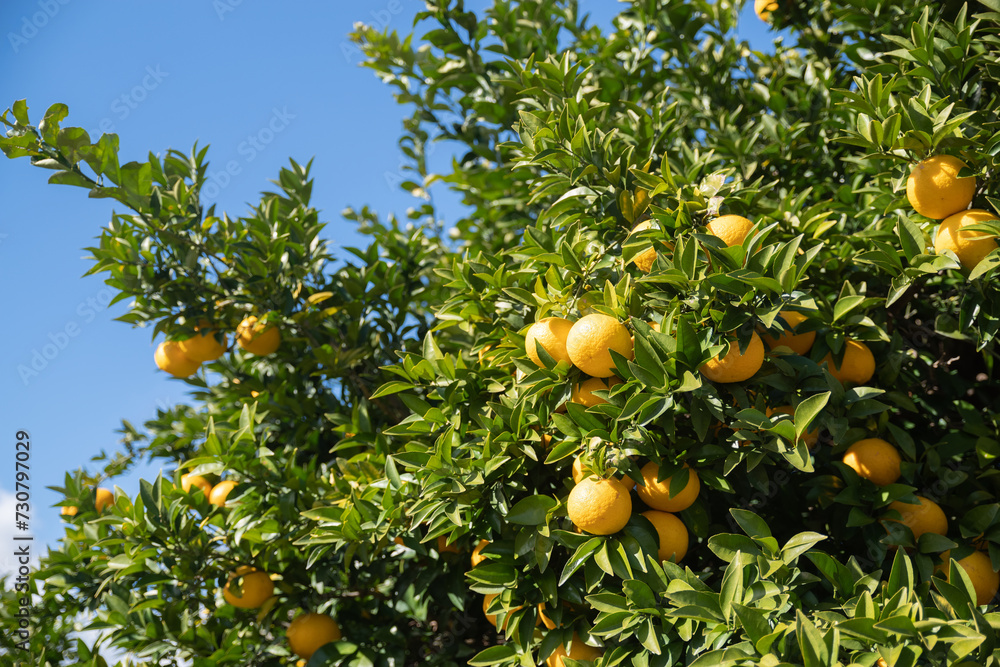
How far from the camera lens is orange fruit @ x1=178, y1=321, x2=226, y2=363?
2.75 metres

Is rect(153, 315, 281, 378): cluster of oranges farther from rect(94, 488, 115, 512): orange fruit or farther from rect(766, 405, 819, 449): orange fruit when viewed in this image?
rect(766, 405, 819, 449): orange fruit

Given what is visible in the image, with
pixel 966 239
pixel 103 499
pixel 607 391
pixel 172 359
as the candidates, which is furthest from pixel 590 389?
pixel 103 499

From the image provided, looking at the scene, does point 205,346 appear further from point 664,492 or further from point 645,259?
point 664,492

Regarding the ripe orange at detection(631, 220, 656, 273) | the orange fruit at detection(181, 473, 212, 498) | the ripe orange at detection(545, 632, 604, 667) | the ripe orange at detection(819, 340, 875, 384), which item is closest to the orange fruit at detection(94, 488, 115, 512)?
the orange fruit at detection(181, 473, 212, 498)

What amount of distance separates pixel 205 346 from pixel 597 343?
1860 mm

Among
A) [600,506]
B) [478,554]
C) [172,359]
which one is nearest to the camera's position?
[600,506]

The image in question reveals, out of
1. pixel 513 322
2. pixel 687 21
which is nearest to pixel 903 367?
pixel 513 322

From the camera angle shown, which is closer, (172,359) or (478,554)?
(478,554)

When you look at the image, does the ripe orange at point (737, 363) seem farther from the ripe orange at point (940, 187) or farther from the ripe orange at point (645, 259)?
the ripe orange at point (940, 187)

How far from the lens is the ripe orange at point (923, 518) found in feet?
5.91

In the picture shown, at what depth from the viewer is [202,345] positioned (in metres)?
2.77

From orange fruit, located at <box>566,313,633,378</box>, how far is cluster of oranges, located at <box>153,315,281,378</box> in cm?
151

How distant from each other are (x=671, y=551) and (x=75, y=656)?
2617 mm

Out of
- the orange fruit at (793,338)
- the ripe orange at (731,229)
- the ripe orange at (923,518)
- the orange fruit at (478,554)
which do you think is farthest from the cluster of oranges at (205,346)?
the ripe orange at (923,518)
